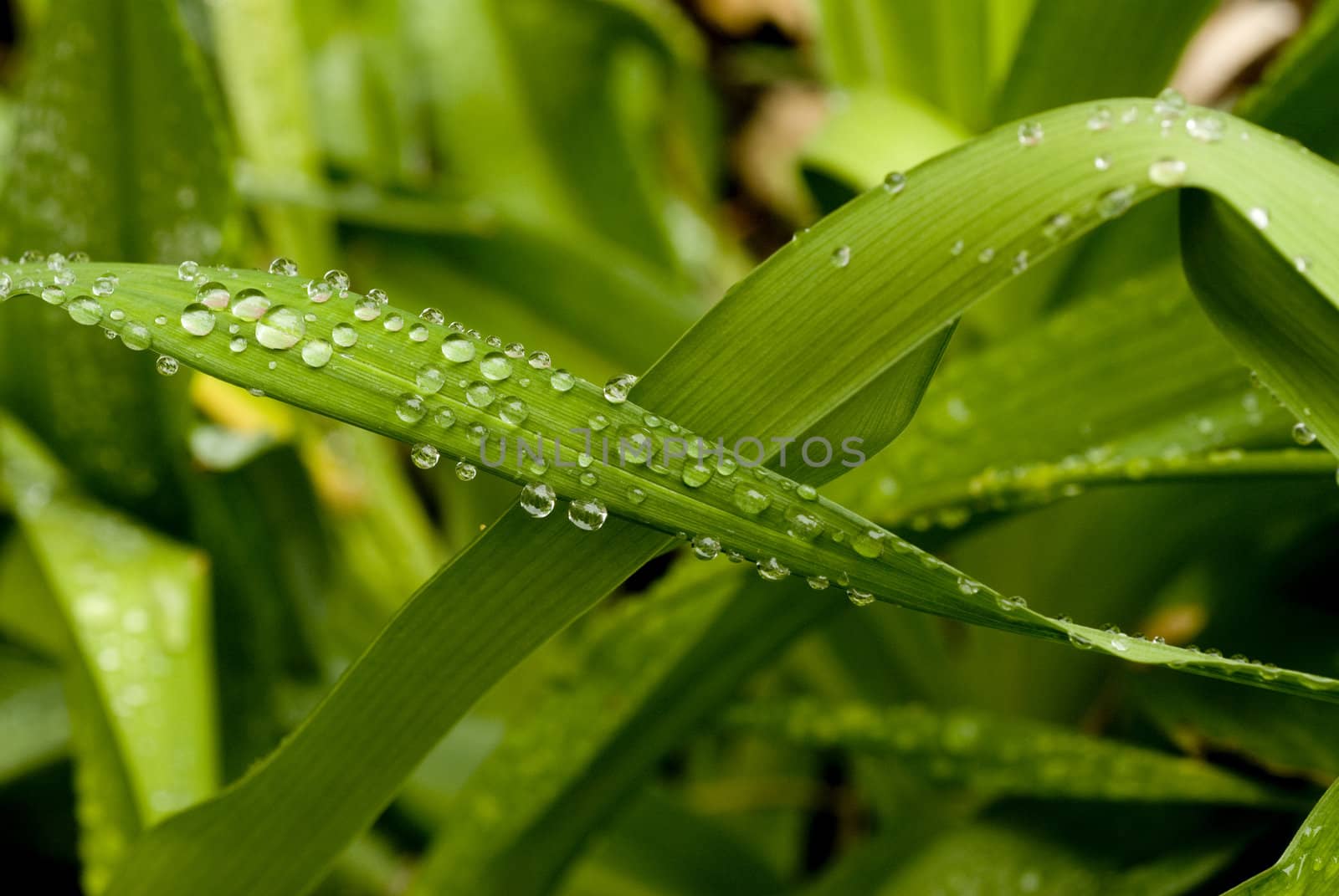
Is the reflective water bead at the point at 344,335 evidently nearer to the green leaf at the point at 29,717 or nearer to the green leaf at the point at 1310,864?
the green leaf at the point at 1310,864

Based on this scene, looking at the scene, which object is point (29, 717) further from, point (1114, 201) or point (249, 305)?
point (1114, 201)

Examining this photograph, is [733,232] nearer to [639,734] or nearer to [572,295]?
[572,295]

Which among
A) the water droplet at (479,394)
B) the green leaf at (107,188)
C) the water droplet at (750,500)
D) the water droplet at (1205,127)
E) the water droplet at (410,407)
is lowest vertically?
the green leaf at (107,188)

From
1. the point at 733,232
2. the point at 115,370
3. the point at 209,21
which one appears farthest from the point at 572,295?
the point at 733,232

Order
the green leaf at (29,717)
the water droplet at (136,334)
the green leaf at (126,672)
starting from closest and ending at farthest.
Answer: the water droplet at (136,334) → the green leaf at (126,672) → the green leaf at (29,717)

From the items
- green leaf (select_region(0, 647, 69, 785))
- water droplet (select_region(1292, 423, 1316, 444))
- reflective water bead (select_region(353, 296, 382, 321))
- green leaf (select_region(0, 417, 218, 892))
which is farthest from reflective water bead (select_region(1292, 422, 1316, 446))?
green leaf (select_region(0, 647, 69, 785))

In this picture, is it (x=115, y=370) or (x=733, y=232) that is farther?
(x=733, y=232)

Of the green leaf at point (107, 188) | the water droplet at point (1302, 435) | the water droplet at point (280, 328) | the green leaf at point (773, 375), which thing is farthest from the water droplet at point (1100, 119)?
the green leaf at point (107, 188)
